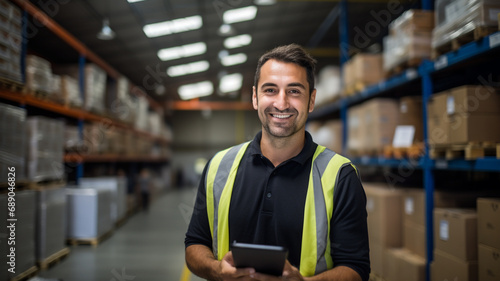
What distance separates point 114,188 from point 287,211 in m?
7.76

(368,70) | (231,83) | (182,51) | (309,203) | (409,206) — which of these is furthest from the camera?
(231,83)

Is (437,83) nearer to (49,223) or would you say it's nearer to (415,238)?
(415,238)

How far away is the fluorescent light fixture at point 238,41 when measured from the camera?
1209 centimetres

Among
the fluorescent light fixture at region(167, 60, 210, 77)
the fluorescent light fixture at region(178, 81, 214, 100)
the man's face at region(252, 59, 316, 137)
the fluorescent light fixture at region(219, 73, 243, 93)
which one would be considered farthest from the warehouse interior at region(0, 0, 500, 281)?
the fluorescent light fixture at region(178, 81, 214, 100)

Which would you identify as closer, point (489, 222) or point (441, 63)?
point (489, 222)

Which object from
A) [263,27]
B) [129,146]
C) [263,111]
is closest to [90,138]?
[129,146]

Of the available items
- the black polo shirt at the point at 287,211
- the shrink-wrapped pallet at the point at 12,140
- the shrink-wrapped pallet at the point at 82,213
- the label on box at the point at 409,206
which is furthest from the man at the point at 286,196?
the shrink-wrapped pallet at the point at 82,213

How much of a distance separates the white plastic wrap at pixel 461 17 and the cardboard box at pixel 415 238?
6.98 ft

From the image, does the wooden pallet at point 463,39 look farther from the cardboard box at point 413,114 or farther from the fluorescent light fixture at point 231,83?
the fluorescent light fixture at point 231,83

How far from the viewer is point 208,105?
21547mm

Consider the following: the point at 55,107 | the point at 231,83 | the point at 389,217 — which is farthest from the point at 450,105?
the point at 231,83

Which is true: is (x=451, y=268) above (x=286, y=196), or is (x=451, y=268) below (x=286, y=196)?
below

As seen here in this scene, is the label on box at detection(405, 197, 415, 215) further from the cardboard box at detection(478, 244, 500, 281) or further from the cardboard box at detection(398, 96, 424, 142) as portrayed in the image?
the cardboard box at detection(478, 244, 500, 281)

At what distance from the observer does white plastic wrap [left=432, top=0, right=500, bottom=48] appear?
306 cm
